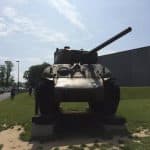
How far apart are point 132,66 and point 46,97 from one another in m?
74.4

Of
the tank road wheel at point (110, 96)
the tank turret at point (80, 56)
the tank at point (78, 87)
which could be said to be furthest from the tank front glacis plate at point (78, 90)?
the tank turret at point (80, 56)

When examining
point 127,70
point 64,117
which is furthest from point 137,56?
point 64,117

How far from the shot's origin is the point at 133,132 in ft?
54.3

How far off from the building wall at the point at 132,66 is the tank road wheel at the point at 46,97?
69377 millimetres

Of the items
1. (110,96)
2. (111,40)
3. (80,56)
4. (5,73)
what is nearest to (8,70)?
(5,73)

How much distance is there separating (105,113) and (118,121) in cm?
160

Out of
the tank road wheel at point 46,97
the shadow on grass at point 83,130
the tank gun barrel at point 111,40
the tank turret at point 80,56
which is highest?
→ the tank gun barrel at point 111,40

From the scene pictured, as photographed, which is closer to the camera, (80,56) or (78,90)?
(78,90)

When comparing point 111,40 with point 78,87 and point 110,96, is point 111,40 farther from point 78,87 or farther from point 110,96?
point 78,87

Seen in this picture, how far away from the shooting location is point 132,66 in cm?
9069

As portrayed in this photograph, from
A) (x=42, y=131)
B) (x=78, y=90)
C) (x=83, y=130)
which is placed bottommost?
(x=83, y=130)

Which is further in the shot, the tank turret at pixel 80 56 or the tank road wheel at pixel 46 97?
the tank turret at pixel 80 56

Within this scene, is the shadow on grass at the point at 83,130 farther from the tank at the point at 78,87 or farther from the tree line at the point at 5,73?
the tree line at the point at 5,73

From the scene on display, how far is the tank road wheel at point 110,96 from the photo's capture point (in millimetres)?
17234
